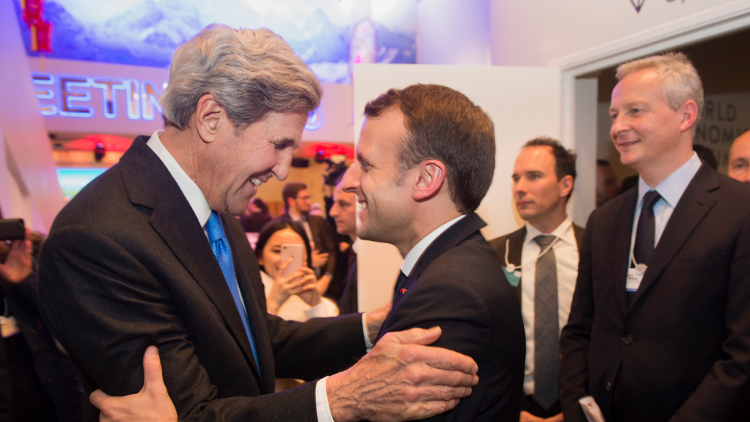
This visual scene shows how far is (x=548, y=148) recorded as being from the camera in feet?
9.52

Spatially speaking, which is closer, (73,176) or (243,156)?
(243,156)

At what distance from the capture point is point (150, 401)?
110cm

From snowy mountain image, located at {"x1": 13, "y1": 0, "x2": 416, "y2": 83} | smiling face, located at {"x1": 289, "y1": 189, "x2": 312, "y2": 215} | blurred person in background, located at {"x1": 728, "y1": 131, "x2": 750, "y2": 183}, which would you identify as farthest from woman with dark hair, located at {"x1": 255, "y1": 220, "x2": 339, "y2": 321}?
snowy mountain image, located at {"x1": 13, "y1": 0, "x2": 416, "y2": 83}

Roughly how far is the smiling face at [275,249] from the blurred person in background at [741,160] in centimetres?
261

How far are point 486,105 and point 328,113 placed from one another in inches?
219

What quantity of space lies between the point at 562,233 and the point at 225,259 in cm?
202

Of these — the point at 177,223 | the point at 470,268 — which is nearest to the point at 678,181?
the point at 470,268

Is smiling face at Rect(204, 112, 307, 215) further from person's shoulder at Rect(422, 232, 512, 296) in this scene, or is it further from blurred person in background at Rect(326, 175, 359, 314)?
blurred person in background at Rect(326, 175, 359, 314)

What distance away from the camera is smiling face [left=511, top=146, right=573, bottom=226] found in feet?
9.12

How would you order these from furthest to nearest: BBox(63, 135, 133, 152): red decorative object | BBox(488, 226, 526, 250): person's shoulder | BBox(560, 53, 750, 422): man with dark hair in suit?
BBox(63, 135, 133, 152): red decorative object, BBox(488, 226, 526, 250): person's shoulder, BBox(560, 53, 750, 422): man with dark hair in suit

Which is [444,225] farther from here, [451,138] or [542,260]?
[542,260]

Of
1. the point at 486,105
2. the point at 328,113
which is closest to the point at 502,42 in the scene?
the point at 486,105

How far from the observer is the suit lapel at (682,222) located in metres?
1.77

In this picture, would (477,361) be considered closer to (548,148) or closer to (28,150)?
(548,148)
